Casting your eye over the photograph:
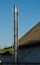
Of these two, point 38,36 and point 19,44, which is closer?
point 38,36

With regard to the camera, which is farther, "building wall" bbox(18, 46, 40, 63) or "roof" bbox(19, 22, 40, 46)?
"roof" bbox(19, 22, 40, 46)

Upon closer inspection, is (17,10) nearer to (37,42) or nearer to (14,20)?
(14,20)

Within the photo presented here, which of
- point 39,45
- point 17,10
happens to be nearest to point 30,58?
point 39,45

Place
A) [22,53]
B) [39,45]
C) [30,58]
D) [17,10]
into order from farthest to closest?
[17,10], [22,53], [30,58], [39,45]

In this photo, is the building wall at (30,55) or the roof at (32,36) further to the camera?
the roof at (32,36)

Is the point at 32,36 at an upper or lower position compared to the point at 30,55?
upper

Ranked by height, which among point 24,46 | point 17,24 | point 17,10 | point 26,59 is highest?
point 17,10

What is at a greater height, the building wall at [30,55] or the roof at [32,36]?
the roof at [32,36]

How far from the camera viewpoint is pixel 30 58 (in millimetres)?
22625

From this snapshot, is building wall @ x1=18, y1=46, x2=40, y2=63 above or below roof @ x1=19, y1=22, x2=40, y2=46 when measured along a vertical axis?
below

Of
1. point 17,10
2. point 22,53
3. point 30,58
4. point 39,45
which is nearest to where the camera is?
point 39,45

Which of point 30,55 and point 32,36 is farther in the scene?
point 32,36

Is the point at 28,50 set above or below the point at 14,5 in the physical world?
below

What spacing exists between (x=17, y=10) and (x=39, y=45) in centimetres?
734
